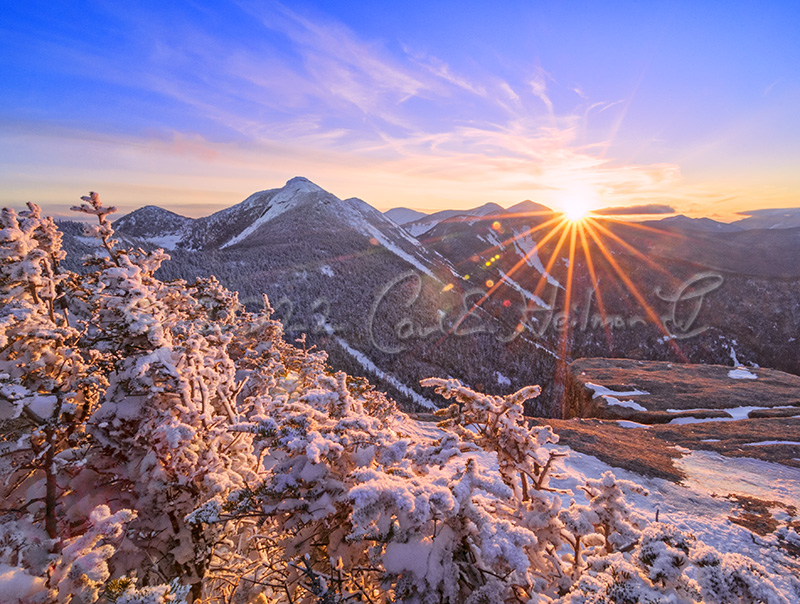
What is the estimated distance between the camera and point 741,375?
102 ft

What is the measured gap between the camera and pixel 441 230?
5876 inches

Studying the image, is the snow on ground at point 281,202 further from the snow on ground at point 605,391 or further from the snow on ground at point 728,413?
the snow on ground at point 728,413

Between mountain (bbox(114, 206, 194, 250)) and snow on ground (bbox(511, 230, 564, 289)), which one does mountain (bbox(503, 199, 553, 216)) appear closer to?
snow on ground (bbox(511, 230, 564, 289))

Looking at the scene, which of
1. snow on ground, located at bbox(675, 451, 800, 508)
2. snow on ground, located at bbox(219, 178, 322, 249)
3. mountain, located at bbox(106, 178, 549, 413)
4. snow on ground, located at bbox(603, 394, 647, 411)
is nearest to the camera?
snow on ground, located at bbox(675, 451, 800, 508)

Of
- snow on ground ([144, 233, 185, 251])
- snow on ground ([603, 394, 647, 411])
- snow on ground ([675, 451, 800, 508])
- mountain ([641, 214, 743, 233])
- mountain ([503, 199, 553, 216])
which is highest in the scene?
mountain ([503, 199, 553, 216])

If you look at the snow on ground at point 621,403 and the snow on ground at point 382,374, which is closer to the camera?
the snow on ground at point 621,403

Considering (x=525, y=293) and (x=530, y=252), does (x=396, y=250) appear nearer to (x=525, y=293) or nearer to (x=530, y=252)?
(x=525, y=293)

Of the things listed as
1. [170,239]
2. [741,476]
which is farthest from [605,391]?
[170,239]

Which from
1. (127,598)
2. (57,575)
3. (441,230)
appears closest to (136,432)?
(57,575)

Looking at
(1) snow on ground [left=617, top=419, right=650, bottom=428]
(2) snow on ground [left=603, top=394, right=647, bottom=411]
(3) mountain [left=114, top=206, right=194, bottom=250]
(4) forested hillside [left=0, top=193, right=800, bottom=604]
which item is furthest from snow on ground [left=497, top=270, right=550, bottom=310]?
(4) forested hillside [left=0, top=193, right=800, bottom=604]

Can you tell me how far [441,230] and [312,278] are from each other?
90.8 meters

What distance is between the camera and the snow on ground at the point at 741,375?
30.0 meters

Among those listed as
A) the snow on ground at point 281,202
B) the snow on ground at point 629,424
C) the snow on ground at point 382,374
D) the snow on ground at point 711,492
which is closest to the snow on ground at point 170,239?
the snow on ground at point 281,202

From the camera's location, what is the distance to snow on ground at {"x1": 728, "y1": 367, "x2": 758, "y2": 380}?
3002 centimetres
